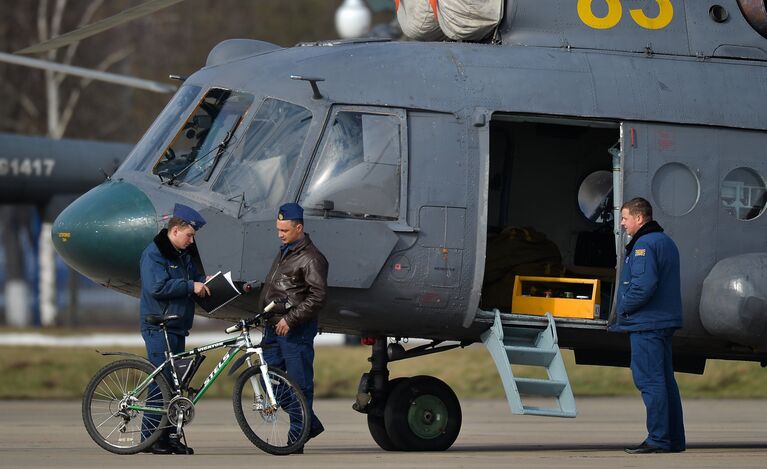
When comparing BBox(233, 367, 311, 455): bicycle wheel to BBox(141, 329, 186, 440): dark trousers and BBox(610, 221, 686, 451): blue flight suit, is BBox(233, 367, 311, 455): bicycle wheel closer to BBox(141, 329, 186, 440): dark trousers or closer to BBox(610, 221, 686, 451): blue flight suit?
BBox(141, 329, 186, 440): dark trousers

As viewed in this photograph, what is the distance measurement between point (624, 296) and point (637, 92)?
1.71 m

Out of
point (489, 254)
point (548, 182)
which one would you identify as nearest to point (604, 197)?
point (548, 182)

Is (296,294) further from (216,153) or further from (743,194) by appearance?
(743,194)

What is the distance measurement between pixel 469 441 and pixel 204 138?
12.9 feet

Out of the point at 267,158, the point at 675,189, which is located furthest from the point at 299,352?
the point at 675,189

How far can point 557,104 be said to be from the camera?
41.2 feet

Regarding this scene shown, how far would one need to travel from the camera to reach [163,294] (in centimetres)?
1179

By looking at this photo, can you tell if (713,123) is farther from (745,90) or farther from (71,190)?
(71,190)

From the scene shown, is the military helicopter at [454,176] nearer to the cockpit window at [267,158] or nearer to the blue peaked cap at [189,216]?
the cockpit window at [267,158]

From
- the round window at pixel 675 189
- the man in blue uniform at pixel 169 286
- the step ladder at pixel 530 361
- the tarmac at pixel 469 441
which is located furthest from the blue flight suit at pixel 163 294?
the round window at pixel 675 189

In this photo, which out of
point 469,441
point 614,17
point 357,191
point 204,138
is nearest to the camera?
point 357,191

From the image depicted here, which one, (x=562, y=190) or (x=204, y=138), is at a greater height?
(x=204, y=138)

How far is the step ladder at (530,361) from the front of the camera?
11992 millimetres

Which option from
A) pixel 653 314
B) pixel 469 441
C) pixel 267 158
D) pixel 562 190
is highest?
pixel 267 158
